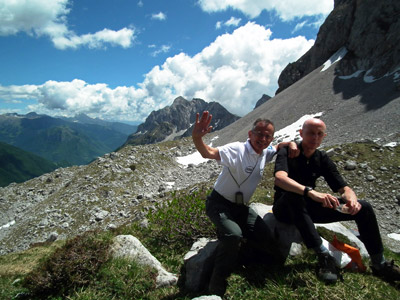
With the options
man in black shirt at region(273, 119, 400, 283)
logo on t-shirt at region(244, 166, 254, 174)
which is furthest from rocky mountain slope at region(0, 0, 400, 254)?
logo on t-shirt at region(244, 166, 254, 174)

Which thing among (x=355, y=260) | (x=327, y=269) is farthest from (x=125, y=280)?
(x=355, y=260)

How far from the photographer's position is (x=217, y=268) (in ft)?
16.5

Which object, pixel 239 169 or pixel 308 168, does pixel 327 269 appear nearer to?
pixel 308 168

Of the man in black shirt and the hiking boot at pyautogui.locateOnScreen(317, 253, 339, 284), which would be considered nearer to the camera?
the hiking boot at pyautogui.locateOnScreen(317, 253, 339, 284)

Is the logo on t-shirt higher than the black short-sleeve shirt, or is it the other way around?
the logo on t-shirt

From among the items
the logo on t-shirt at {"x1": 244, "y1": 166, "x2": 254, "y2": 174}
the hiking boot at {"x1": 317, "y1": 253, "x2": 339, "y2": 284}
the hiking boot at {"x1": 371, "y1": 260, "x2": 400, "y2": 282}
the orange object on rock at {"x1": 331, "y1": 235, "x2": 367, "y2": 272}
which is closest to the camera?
the hiking boot at {"x1": 317, "y1": 253, "x2": 339, "y2": 284}

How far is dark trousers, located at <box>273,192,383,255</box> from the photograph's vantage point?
16.8ft

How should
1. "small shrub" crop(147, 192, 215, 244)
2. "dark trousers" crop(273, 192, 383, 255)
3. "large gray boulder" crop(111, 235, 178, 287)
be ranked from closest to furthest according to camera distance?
"dark trousers" crop(273, 192, 383, 255) → "large gray boulder" crop(111, 235, 178, 287) → "small shrub" crop(147, 192, 215, 244)

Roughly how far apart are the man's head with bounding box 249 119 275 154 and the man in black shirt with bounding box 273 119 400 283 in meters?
0.58

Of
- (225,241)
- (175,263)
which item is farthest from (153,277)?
(225,241)

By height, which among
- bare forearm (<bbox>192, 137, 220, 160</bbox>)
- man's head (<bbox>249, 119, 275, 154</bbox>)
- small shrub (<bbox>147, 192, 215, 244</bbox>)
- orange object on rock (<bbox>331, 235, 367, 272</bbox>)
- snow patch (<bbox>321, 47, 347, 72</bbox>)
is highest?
snow patch (<bbox>321, 47, 347, 72</bbox>)

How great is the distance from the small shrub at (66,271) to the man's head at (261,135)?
452 centimetres

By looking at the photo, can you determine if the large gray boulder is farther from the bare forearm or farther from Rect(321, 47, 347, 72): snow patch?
Rect(321, 47, 347, 72): snow patch

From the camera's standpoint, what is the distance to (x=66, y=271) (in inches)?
199
